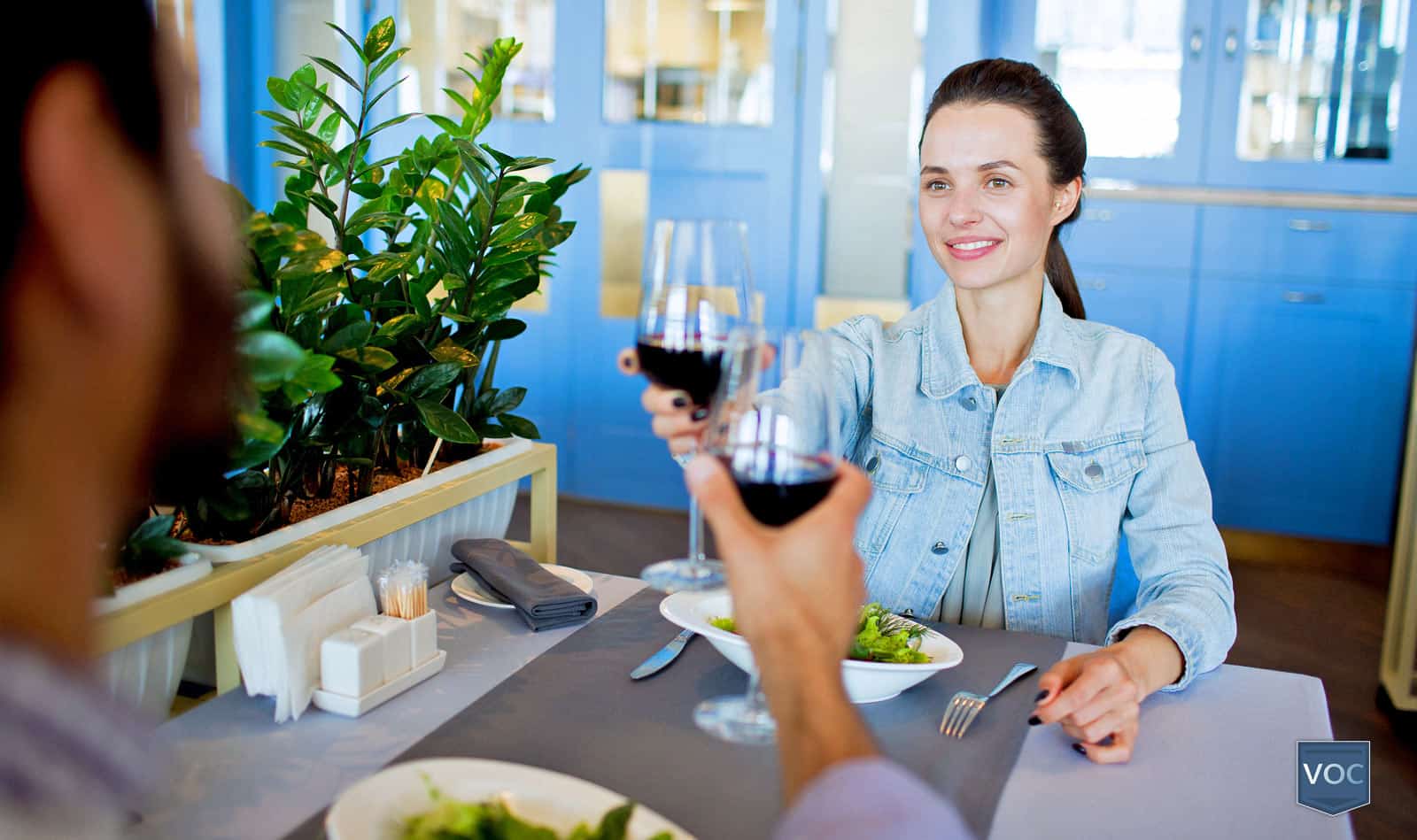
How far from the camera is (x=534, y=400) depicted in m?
4.21

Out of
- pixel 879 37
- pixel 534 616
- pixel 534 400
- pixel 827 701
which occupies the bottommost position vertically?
pixel 534 400

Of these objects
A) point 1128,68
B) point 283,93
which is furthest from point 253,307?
point 1128,68

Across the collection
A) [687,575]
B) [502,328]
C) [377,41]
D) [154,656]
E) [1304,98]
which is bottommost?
[154,656]

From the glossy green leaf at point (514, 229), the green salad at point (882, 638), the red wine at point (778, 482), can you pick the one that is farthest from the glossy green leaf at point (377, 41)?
the red wine at point (778, 482)

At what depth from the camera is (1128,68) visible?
3703mm

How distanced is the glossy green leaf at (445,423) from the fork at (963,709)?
2.05 feet

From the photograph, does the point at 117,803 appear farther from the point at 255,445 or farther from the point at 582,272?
the point at 582,272

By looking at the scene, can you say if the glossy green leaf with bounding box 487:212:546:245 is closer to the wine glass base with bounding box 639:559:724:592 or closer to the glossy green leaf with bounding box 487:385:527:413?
the glossy green leaf with bounding box 487:385:527:413

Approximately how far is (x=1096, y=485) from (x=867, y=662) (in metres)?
0.59

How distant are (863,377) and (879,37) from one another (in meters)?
2.54

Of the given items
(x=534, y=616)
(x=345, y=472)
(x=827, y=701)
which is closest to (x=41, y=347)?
(x=827, y=701)

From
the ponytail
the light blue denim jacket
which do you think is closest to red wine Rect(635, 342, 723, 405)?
the light blue denim jacket

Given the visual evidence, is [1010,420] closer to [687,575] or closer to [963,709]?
[963,709]

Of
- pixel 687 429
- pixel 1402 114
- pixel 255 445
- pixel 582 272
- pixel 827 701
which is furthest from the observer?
pixel 582 272
